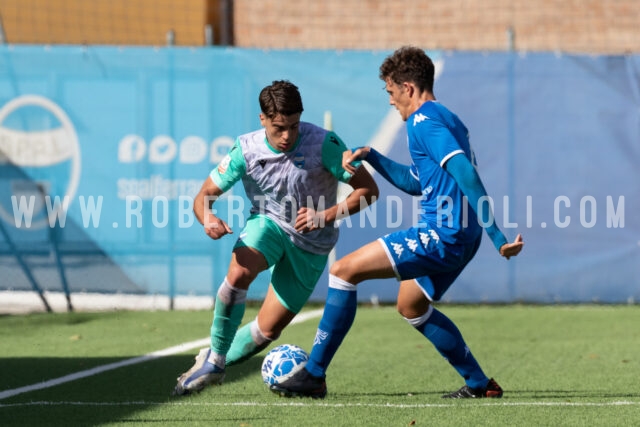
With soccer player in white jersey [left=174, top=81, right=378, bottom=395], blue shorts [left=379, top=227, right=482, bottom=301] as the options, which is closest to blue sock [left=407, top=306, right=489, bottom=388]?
blue shorts [left=379, top=227, right=482, bottom=301]

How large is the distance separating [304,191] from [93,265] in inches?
239

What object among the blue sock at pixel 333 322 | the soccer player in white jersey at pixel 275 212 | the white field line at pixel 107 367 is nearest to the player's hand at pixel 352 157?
the soccer player in white jersey at pixel 275 212

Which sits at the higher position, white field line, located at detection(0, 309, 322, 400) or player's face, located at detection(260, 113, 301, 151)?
player's face, located at detection(260, 113, 301, 151)

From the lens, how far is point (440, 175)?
6.20 metres

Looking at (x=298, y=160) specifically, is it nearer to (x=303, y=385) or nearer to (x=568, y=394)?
(x=303, y=385)

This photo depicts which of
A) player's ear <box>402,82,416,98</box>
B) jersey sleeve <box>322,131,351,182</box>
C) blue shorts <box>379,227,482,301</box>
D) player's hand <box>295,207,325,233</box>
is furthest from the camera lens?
jersey sleeve <box>322,131,351,182</box>

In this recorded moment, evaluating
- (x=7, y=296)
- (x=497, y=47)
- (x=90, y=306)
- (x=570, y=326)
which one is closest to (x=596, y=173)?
(x=570, y=326)

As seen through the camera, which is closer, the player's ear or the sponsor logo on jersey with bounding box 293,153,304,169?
the player's ear

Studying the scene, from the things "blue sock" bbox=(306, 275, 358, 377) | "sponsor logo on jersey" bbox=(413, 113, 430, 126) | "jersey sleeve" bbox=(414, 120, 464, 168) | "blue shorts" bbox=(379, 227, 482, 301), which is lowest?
"blue sock" bbox=(306, 275, 358, 377)

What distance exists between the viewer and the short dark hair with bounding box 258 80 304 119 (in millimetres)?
6457

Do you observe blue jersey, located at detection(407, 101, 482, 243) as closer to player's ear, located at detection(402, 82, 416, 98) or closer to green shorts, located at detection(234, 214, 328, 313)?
player's ear, located at detection(402, 82, 416, 98)

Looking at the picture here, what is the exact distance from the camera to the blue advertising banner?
40.5 feet

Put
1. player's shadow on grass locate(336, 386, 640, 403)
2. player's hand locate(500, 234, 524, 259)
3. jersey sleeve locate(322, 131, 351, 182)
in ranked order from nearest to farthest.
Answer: player's hand locate(500, 234, 524, 259) < player's shadow on grass locate(336, 386, 640, 403) < jersey sleeve locate(322, 131, 351, 182)

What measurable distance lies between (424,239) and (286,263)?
1.12m
